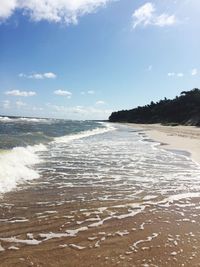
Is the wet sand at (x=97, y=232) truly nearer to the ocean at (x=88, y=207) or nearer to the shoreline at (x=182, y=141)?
the ocean at (x=88, y=207)

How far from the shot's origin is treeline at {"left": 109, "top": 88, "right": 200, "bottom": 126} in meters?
105

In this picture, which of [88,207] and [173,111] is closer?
[88,207]

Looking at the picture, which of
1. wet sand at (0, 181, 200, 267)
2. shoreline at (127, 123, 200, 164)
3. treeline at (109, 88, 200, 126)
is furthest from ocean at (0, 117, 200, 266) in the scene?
treeline at (109, 88, 200, 126)

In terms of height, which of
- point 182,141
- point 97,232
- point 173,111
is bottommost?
point 97,232

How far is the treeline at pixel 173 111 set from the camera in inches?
4139

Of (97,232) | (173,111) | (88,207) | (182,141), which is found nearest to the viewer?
(97,232)

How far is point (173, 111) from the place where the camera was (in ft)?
413

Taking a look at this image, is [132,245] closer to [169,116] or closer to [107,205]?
[107,205]

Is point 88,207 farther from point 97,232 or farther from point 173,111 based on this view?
point 173,111

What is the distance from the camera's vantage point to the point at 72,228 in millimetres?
7473

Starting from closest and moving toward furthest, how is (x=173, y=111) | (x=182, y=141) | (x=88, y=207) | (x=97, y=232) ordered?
1. (x=97, y=232)
2. (x=88, y=207)
3. (x=182, y=141)
4. (x=173, y=111)

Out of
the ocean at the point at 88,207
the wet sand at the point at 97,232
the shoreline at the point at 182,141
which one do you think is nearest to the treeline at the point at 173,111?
the shoreline at the point at 182,141

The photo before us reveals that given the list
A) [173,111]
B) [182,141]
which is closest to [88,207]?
[182,141]

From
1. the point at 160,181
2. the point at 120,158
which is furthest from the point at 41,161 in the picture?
the point at 160,181
